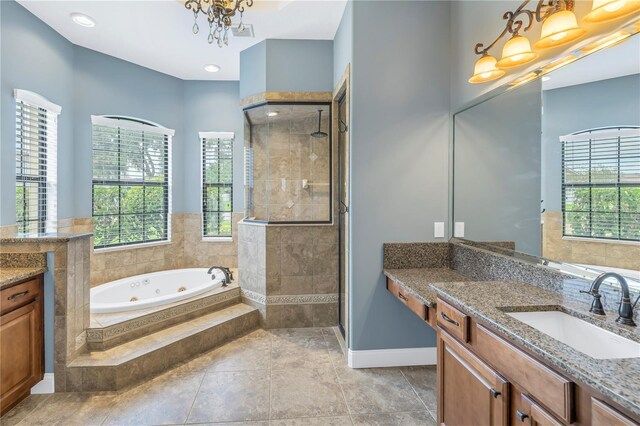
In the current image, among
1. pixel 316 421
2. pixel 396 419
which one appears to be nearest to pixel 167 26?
pixel 316 421

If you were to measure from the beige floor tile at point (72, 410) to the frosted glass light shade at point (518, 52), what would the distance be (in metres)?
3.26

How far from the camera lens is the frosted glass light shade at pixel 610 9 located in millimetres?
1205

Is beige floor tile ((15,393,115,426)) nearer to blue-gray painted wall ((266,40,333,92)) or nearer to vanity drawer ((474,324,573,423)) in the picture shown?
vanity drawer ((474,324,573,423))

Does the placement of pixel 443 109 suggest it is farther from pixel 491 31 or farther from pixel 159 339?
pixel 159 339

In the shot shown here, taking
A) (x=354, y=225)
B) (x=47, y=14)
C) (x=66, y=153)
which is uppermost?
(x=47, y=14)

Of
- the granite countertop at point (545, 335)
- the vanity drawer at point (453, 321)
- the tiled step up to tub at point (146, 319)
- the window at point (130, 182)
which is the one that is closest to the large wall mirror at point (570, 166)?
the granite countertop at point (545, 335)

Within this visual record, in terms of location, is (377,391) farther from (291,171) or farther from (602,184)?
(291,171)

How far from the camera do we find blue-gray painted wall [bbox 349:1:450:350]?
2.51 meters

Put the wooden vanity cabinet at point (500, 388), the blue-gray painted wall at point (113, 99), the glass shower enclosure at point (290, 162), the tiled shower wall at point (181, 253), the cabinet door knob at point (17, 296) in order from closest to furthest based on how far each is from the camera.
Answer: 1. the wooden vanity cabinet at point (500, 388)
2. the cabinet door knob at point (17, 296)
3. the glass shower enclosure at point (290, 162)
4. the blue-gray painted wall at point (113, 99)
5. the tiled shower wall at point (181, 253)

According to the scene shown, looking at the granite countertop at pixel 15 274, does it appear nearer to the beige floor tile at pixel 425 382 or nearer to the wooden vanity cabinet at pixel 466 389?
the wooden vanity cabinet at pixel 466 389

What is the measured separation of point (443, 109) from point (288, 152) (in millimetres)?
1728

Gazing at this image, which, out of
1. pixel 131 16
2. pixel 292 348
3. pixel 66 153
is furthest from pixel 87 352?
pixel 131 16

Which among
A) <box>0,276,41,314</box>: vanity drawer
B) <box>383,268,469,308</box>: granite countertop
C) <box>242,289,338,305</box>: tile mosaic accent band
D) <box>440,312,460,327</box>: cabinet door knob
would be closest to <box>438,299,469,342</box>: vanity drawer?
<box>440,312,460,327</box>: cabinet door knob

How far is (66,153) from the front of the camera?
3.47 metres
